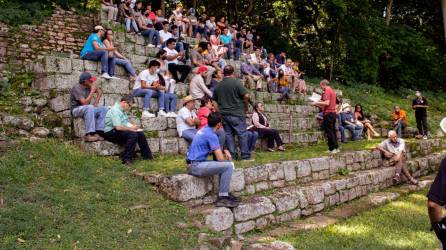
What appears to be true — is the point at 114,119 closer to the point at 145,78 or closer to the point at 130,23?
the point at 145,78

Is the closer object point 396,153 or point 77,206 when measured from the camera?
point 77,206

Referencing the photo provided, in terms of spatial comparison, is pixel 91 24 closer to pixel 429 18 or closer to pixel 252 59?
pixel 252 59

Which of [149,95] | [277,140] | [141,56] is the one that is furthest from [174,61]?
[277,140]

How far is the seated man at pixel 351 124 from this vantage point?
42.2 ft

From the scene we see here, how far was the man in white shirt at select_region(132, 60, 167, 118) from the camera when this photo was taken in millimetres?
8234

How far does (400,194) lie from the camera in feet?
29.9

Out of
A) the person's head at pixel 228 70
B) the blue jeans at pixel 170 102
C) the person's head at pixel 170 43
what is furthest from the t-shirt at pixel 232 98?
the person's head at pixel 170 43

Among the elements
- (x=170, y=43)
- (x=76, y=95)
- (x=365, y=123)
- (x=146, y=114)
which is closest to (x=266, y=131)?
(x=146, y=114)

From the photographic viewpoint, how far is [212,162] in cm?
565

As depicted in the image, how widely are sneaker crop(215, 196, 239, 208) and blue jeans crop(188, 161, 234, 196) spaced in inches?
2.8

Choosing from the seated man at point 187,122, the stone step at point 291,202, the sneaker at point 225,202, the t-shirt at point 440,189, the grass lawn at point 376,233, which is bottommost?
the grass lawn at point 376,233

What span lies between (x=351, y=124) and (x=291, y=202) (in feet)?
22.6

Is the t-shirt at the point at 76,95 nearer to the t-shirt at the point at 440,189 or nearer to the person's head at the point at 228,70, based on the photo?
the person's head at the point at 228,70

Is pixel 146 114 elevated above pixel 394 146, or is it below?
above
